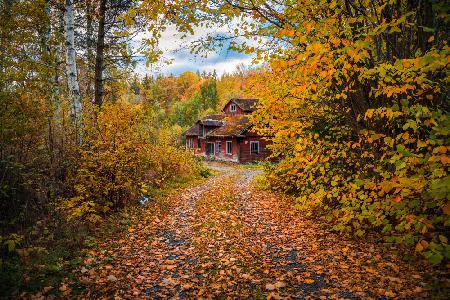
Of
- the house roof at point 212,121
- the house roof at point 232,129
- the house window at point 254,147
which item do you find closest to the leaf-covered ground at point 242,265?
the house roof at point 232,129

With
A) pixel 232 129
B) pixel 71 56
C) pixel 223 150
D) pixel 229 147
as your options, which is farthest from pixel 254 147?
pixel 71 56

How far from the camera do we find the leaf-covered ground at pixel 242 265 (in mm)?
4602

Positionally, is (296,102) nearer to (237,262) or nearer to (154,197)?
(237,262)

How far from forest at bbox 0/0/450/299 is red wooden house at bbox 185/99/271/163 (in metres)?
19.6

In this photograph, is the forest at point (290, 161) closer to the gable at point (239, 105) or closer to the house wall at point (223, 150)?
the house wall at point (223, 150)

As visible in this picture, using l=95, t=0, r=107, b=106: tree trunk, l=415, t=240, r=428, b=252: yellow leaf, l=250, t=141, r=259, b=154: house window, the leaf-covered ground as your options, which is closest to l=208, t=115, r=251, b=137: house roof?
l=250, t=141, r=259, b=154: house window

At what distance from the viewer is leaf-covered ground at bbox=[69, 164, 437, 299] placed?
181 inches

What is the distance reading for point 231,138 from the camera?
116 feet

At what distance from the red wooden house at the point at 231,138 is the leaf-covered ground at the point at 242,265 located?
67.2 ft

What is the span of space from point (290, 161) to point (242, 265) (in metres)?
2.89

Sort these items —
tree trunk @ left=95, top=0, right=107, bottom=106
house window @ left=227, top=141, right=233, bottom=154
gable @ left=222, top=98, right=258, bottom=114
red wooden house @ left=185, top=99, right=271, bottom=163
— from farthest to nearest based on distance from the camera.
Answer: gable @ left=222, top=98, right=258, bottom=114
house window @ left=227, top=141, right=233, bottom=154
red wooden house @ left=185, top=99, right=271, bottom=163
tree trunk @ left=95, top=0, right=107, bottom=106

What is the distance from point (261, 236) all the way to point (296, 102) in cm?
339

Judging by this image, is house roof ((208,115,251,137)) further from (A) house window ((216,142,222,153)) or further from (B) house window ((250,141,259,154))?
(B) house window ((250,141,259,154))

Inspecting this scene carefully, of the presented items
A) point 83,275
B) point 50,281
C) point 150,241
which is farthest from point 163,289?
point 150,241
